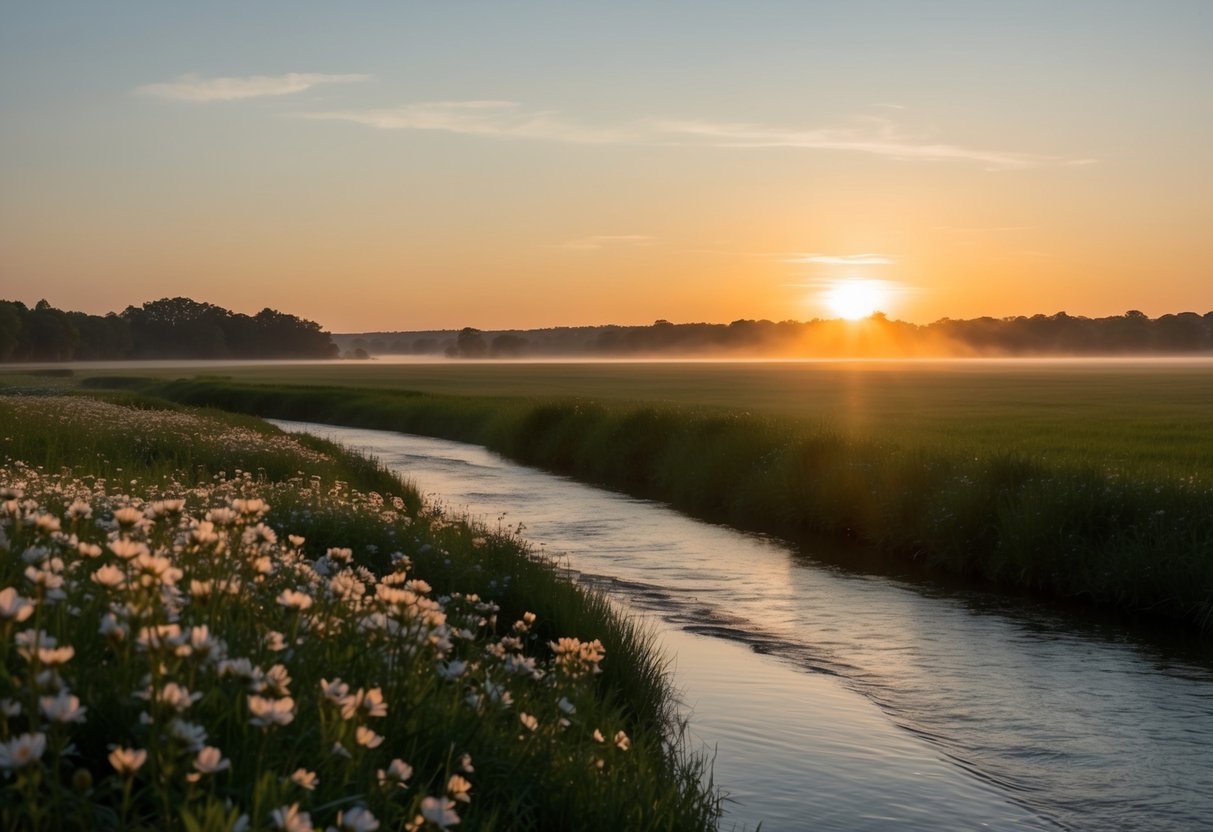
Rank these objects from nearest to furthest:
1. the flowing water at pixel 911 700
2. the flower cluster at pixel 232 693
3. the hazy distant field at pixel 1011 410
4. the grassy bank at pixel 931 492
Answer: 1. the flower cluster at pixel 232 693
2. the flowing water at pixel 911 700
3. the grassy bank at pixel 931 492
4. the hazy distant field at pixel 1011 410

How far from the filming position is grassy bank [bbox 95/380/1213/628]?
16.6m

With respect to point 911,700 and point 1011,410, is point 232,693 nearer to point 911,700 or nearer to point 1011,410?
point 911,700

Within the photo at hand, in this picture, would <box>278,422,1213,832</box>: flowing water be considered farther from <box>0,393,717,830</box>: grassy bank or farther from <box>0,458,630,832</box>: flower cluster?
<box>0,458,630,832</box>: flower cluster

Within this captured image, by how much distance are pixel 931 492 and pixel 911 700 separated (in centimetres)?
1025

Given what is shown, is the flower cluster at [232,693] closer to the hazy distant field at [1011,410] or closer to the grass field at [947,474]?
the grass field at [947,474]

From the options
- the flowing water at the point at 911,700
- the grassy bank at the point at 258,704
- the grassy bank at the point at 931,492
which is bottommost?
the flowing water at the point at 911,700

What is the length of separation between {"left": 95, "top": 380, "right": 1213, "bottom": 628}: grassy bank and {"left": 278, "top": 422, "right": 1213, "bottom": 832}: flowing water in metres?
1.20

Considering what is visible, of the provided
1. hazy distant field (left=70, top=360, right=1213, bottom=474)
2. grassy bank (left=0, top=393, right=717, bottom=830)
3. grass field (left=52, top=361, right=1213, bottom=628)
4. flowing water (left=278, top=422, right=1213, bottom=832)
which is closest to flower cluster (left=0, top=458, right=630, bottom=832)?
grassy bank (left=0, top=393, right=717, bottom=830)

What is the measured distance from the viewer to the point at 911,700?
12.3m

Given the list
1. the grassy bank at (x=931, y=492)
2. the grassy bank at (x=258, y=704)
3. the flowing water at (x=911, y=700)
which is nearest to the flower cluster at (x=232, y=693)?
the grassy bank at (x=258, y=704)

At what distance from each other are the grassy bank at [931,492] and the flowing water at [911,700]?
1.20 meters

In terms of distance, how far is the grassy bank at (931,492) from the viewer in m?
16.6

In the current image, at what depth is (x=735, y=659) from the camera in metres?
13.7

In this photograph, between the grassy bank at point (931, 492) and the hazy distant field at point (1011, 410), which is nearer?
the grassy bank at point (931, 492)
